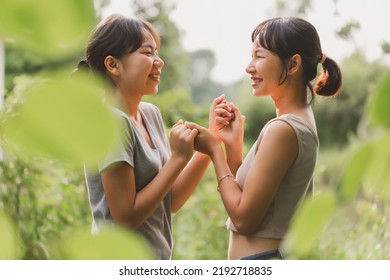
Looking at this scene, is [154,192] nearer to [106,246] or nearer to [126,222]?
[126,222]

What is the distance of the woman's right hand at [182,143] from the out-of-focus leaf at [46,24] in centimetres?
91

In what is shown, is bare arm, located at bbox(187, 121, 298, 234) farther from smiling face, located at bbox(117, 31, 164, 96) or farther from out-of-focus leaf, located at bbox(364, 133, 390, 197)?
out-of-focus leaf, located at bbox(364, 133, 390, 197)

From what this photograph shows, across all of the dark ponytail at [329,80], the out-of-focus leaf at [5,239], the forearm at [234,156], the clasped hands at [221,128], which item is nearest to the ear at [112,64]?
the clasped hands at [221,128]

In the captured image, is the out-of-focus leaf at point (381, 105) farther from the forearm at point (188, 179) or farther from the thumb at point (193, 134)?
the forearm at point (188, 179)

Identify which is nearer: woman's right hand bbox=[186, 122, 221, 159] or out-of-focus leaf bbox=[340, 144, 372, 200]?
out-of-focus leaf bbox=[340, 144, 372, 200]

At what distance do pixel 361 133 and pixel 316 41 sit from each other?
3.46 ft

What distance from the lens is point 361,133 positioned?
17 centimetres

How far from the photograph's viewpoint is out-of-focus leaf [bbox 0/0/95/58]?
4.8 inches

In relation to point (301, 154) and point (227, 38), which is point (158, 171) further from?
point (227, 38)

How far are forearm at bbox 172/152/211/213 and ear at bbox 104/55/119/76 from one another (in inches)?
9.4

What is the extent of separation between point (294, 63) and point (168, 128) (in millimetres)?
1693

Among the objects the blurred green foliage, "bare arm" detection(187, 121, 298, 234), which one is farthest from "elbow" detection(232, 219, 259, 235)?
the blurred green foliage

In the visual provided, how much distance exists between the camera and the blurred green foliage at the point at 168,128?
12 cm
